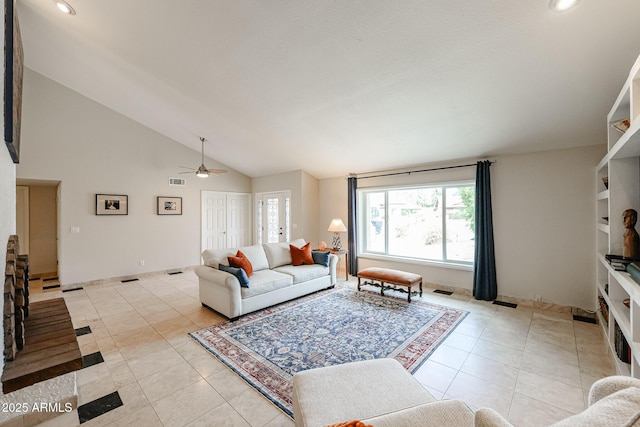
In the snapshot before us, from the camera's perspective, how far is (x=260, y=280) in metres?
3.82

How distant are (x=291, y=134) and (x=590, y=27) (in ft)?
12.1

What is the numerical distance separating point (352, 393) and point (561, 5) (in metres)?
2.96

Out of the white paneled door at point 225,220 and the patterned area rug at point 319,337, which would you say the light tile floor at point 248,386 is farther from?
the white paneled door at point 225,220

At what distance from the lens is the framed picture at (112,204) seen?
17.3 feet

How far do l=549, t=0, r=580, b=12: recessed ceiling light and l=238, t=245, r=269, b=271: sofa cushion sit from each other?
425cm

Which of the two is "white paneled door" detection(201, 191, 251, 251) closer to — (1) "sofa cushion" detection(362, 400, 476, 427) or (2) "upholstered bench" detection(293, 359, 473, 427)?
(2) "upholstered bench" detection(293, 359, 473, 427)

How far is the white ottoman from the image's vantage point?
1.29m

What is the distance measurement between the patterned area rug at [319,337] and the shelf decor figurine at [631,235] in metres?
1.80

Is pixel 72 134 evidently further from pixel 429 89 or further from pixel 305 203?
pixel 429 89

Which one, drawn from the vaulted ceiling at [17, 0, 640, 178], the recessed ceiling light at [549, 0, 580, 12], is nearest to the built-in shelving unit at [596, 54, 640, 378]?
the vaulted ceiling at [17, 0, 640, 178]

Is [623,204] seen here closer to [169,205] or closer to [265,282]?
[265,282]

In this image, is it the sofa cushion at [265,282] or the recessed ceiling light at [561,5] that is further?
the sofa cushion at [265,282]

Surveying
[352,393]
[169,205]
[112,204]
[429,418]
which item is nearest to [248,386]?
[352,393]

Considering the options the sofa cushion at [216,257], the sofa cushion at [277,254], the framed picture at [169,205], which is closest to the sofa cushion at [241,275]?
the sofa cushion at [216,257]
